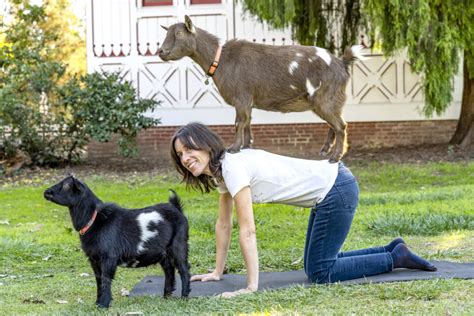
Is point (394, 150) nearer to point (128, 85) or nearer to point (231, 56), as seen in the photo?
point (128, 85)

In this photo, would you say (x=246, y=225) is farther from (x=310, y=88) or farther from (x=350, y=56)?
Result: (x=350, y=56)

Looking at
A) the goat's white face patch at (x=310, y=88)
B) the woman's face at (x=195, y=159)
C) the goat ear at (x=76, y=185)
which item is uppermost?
the goat's white face patch at (x=310, y=88)

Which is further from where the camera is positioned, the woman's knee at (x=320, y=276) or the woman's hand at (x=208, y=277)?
the woman's hand at (x=208, y=277)

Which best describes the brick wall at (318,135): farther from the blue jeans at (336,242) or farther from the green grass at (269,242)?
the blue jeans at (336,242)

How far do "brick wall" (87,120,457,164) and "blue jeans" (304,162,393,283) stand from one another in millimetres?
10816

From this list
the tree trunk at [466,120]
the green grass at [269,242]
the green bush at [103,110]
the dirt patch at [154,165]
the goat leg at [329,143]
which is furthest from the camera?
the tree trunk at [466,120]

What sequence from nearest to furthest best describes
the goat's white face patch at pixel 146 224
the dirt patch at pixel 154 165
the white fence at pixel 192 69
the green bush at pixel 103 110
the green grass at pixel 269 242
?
the green grass at pixel 269 242 → the goat's white face patch at pixel 146 224 → the dirt patch at pixel 154 165 → the green bush at pixel 103 110 → the white fence at pixel 192 69

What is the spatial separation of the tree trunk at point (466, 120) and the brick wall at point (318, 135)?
2.18 ft

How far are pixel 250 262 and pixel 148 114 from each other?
454 inches

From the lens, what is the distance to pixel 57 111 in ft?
52.0

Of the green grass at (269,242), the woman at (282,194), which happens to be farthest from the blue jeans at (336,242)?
the green grass at (269,242)

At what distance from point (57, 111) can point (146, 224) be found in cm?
1075

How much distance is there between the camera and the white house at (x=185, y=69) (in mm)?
16703

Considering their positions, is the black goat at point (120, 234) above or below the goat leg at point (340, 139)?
below
